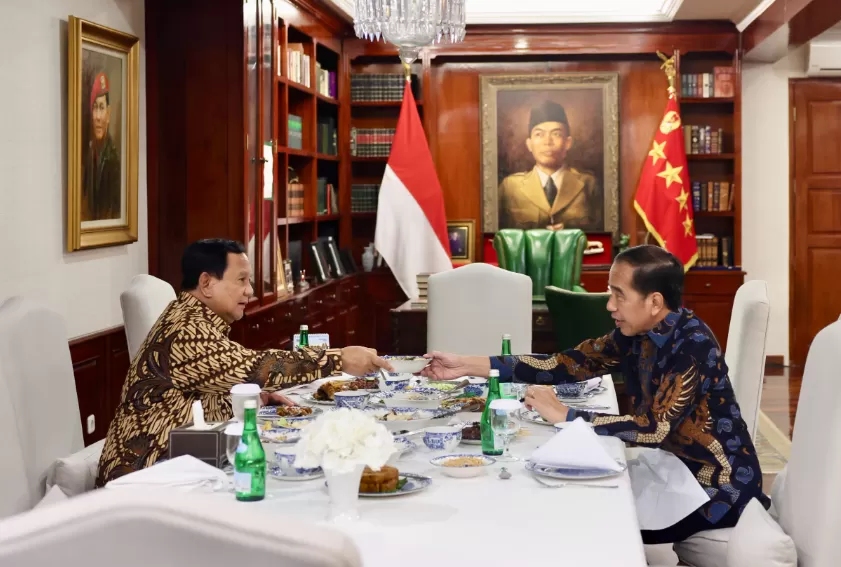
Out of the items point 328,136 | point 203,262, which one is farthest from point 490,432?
point 328,136

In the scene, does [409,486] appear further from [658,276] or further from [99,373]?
[99,373]

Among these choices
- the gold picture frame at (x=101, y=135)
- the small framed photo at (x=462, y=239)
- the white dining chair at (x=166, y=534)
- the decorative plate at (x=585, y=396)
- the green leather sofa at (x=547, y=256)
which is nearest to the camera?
the white dining chair at (x=166, y=534)

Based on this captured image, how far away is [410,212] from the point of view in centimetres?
800

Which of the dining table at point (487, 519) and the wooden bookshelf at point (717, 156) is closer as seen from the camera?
the dining table at point (487, 519)

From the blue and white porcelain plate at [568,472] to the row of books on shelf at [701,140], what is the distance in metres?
6.39

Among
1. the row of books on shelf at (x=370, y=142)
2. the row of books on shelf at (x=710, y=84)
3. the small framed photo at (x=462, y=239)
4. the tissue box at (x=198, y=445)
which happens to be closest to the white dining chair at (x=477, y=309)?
the tissue box at (x=198, y=445)

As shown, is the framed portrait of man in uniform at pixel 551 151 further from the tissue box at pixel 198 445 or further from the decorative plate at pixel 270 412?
the tissue box at pixel 198 445

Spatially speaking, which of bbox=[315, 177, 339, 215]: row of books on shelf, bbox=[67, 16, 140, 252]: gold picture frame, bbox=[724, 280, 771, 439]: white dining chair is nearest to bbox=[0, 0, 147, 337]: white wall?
bbox=[67, 16, 140, 252]: gold picture frame

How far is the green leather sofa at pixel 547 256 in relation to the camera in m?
7.55

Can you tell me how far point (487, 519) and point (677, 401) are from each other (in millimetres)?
785

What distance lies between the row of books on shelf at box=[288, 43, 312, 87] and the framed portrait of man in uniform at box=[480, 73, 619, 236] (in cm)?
185

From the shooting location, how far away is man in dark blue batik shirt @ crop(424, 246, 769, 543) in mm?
2584

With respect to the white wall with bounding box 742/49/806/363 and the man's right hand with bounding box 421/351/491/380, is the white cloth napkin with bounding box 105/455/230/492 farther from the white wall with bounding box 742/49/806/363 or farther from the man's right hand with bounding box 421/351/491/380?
the white wall with bounding box 742/49/806/363

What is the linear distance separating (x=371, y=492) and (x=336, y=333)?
18.6 ft
